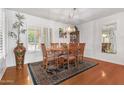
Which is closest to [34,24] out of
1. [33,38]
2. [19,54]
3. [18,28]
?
[33,38]

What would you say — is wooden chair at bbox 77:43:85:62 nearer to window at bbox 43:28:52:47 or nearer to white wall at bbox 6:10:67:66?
white wall at bbox 6:10:67:66

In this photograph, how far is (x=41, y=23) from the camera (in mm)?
2393

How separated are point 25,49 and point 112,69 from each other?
7.33ft

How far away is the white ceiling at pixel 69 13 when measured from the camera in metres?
2.10

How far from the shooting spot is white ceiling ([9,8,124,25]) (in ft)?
6.90

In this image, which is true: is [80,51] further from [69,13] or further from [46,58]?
[69,13]

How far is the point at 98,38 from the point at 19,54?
84.5 inches

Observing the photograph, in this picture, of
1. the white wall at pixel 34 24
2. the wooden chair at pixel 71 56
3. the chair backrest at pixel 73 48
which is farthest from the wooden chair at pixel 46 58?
the chair backrest at pixel 73 48

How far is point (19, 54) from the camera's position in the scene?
278 centimetres

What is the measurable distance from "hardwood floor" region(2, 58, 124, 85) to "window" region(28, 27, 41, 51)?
0.64 meters

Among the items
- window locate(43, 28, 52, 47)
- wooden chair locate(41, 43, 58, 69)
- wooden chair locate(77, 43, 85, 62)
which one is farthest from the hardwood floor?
window locate(43, 28, 52, 47)
